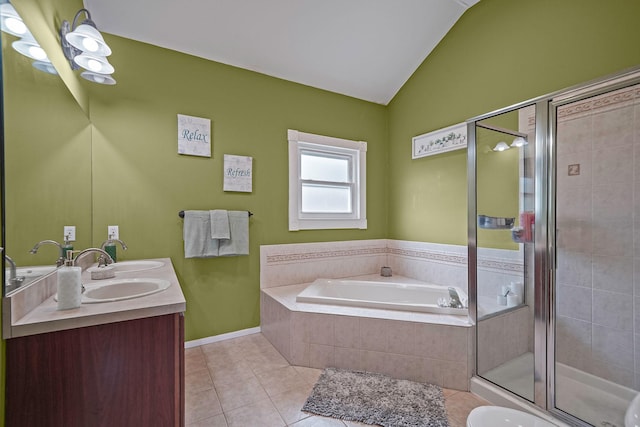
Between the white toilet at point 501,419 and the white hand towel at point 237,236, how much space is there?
2025 millimetres

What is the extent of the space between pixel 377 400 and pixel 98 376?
1506 millimetres

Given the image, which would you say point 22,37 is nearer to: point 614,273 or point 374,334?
point 374,334

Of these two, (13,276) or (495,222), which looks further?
(495,222)

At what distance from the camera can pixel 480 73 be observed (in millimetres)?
2578

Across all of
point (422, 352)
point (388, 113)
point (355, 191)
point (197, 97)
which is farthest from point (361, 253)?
point (197, 97)

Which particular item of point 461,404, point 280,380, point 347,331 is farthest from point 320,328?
point 461,404

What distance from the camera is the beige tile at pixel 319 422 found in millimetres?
1586

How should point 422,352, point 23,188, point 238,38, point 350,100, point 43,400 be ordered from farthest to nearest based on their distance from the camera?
point 350,100 < point 238,38 < point 422,352 < point 23,188 < point 43,400

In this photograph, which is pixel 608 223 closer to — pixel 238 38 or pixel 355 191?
pixel 355 191

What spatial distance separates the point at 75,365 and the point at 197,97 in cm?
225

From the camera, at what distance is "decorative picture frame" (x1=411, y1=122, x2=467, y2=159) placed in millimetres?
2709

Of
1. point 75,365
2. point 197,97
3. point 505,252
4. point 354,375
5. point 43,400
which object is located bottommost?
point 354,375

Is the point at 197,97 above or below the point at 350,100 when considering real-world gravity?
below

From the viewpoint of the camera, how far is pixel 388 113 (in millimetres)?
3633
